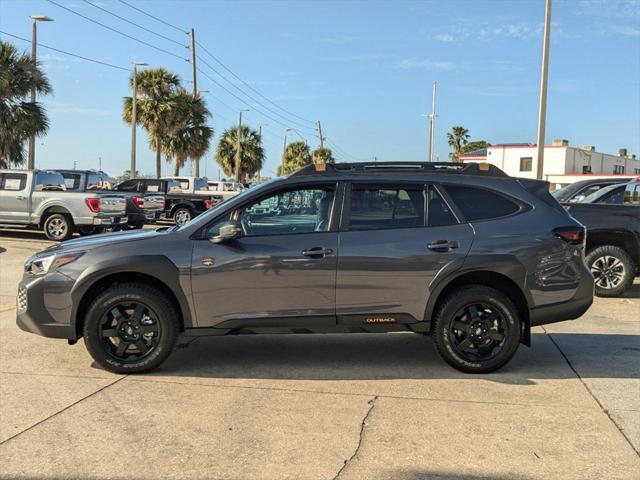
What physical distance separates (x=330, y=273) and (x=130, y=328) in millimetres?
1741

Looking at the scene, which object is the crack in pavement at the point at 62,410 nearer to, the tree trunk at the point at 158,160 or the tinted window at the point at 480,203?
the tinted window at the point at 480,203

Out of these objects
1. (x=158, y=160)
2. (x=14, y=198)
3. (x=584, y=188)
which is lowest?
(x=14, y=198)

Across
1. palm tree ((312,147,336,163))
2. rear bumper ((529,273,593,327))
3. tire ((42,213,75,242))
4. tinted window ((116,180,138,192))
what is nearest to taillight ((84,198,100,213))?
tire ((42,213,75,242))

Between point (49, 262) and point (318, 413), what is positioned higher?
point (49, 262)

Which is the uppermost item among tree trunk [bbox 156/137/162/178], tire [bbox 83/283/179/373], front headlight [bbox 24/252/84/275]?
tree trunk [bbox 156/137/162/178]

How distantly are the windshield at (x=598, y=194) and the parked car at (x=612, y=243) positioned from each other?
0.25m

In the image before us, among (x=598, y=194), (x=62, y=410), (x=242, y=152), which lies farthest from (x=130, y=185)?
(x=242, y=152)

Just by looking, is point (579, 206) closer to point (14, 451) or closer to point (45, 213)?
point (14, 451)

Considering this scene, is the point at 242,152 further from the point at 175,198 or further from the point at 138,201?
the point at 138,201

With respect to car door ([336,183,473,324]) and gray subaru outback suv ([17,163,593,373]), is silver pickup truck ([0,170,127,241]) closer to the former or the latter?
gray subaru outback suv ([17,163,593,373])

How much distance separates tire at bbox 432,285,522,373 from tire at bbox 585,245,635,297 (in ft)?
15.0

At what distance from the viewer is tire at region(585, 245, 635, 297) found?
350 inches

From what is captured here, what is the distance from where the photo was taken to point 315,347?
602 cm

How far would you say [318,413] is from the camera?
4254mm
